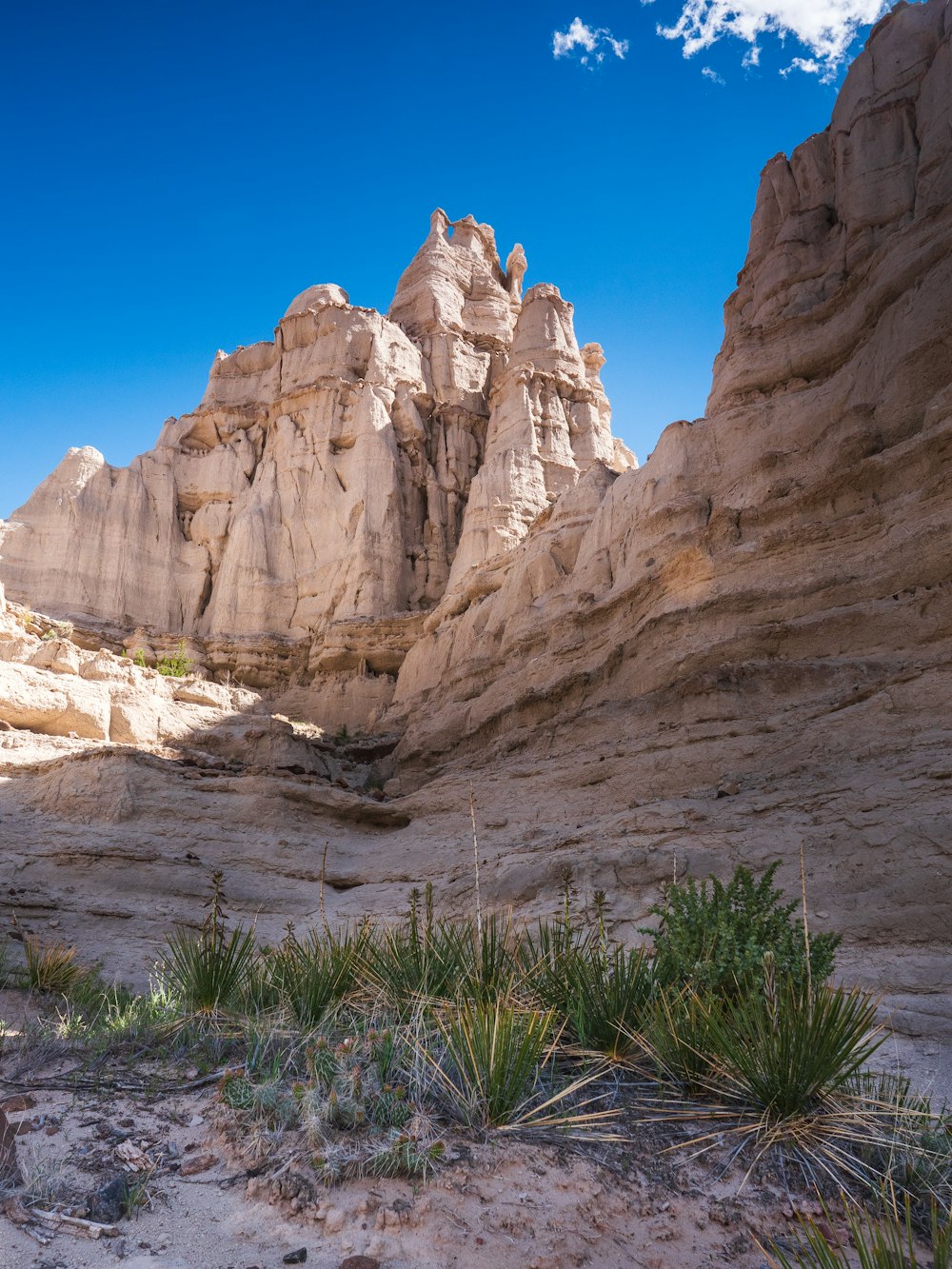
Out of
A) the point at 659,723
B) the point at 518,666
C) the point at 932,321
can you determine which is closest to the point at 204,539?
the point at 518,666

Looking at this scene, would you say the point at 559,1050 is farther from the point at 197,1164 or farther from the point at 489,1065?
the point at 197,1164

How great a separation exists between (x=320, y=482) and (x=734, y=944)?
33920mm

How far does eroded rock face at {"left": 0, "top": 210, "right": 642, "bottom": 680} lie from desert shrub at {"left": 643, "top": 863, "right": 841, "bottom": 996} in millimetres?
25586

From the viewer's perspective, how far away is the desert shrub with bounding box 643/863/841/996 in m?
5.43

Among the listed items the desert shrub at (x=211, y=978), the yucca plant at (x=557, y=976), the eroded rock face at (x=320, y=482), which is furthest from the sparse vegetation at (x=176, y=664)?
A: the yucca plant at (x=557, y=976)

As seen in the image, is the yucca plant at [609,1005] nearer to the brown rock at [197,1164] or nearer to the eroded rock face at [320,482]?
the brown rock at [197,1164]

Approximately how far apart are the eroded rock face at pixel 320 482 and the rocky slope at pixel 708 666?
4.45 ft

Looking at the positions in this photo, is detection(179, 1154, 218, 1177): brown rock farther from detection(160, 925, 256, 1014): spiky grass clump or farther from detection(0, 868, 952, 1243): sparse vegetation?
detection(160, 925, 256, 1014): spiky grass clump

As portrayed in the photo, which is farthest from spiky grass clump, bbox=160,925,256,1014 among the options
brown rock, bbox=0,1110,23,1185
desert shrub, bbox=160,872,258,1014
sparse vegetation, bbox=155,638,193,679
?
sparse vegetation, bbox=155,638,193,679

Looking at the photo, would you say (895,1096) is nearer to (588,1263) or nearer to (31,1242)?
(588,1263)

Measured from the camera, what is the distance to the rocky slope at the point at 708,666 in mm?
11172

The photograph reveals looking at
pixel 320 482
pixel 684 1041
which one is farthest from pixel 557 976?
pixel 320 482

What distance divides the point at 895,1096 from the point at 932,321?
1517cm

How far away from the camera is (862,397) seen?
16578 millimetres
